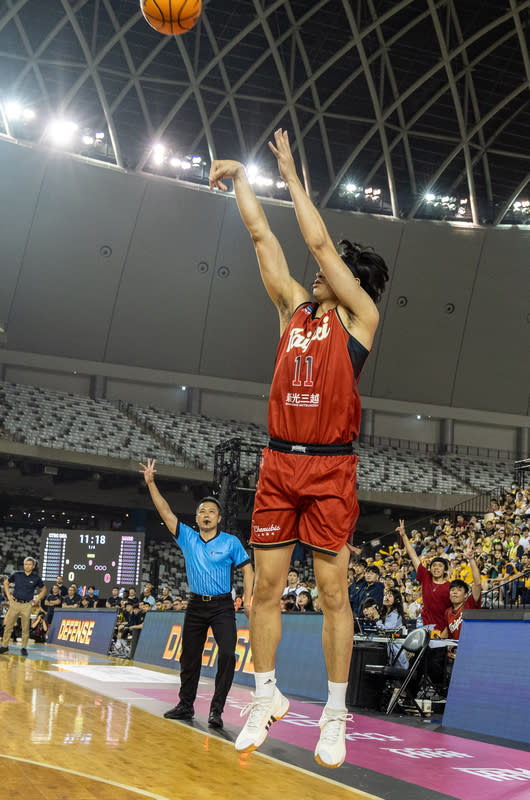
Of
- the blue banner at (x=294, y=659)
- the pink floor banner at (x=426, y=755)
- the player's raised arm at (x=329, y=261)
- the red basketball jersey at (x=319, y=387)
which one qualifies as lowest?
the pink floor banner at (x=426, y=755)

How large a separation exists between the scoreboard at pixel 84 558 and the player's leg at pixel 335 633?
18.3 meters

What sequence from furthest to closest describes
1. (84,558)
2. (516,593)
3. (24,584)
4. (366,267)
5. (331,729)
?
(84,558) → (24,584) → (516,593) → (366,267) → (331,729)

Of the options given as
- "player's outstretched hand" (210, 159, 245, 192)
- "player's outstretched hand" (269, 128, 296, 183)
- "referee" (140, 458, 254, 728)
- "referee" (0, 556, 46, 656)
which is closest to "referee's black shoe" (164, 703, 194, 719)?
"referee" (140, 458, 254, 728)

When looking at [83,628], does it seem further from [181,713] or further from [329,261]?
[329,261]

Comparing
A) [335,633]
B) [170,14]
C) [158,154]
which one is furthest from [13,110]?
[335,633]

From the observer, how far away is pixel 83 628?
62.8ft

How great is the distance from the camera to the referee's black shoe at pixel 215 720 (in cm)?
704

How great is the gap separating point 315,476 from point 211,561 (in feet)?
14.3

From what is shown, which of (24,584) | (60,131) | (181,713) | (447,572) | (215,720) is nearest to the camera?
(215,720)

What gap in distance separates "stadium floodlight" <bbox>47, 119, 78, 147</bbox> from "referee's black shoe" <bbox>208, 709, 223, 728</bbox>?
93.1 ft

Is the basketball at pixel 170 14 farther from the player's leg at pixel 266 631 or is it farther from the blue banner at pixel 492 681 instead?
the blue banner at pixel 492 681

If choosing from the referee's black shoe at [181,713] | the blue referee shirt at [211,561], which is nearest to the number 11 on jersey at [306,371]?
the blue referee shirt at [211,561]

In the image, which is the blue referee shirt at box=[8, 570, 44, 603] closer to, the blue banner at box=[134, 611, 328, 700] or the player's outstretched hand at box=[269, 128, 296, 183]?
the blue banner at box=[134, 611, 328, 700]

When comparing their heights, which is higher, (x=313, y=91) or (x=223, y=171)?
(x=313, y=91)
